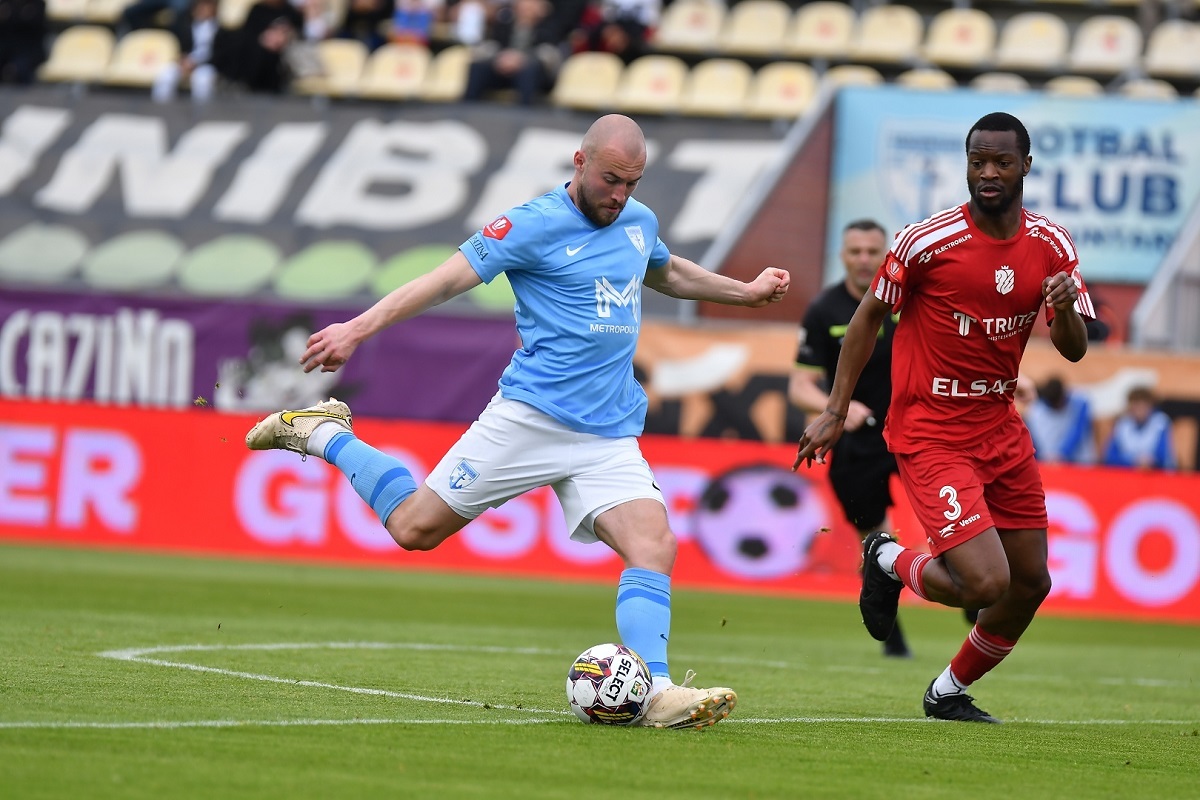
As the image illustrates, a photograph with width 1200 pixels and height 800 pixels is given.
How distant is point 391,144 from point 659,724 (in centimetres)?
1741

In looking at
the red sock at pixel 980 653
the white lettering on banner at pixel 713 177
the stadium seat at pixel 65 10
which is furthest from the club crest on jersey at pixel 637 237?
the stadium seat at pixel 65 10

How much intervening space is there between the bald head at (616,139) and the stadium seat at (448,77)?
17.5 m

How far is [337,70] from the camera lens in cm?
2500

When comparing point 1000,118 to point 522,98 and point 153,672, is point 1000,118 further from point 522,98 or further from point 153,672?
point 522,98

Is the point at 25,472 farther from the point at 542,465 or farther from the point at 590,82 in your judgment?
the point at 542,465

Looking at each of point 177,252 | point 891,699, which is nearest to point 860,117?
point 177,252

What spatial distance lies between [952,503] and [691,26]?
1810 cm

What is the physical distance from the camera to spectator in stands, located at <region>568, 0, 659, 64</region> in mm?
23922

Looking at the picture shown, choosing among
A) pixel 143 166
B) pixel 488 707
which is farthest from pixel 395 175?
pixel 488 707

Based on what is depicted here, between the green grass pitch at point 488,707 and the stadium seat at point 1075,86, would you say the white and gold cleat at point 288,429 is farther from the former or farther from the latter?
the stadium seat at point 1075,86

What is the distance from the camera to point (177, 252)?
22125 mm

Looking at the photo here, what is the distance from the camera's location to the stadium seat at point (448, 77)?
24.3m

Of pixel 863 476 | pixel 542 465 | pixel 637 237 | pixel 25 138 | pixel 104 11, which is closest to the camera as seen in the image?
pixel 542 465

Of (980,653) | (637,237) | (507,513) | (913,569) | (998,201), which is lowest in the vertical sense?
(507,513)
